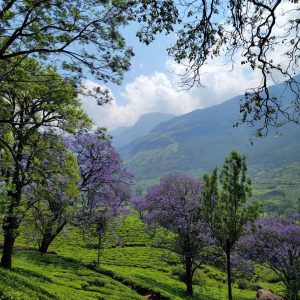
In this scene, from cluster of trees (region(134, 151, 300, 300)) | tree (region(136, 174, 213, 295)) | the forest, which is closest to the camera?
the forest

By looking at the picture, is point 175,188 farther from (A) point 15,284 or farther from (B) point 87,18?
(B) point 87,18

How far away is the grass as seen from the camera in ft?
78.7

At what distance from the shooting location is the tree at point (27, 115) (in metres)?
20.2

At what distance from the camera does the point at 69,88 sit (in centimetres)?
1989

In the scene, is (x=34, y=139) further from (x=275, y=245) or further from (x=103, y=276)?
(x=275, y=245)

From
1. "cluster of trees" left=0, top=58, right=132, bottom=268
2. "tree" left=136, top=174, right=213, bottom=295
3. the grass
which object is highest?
"cluster of trees" left=0, top=58, right=132, bottom=268

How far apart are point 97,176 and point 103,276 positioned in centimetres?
1192

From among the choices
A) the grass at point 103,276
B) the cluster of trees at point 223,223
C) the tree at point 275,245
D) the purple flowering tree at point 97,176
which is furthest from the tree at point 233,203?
the purple flowering tree at point 97,176

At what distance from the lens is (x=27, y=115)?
84.4ft

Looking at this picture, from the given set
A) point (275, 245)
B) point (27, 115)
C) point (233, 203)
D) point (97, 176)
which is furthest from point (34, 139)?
point (275, 245)

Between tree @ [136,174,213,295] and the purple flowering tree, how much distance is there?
540cm

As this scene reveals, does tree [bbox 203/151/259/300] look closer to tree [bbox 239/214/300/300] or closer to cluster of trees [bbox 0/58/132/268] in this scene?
cluster of trees [bbox 0/58/132/268]

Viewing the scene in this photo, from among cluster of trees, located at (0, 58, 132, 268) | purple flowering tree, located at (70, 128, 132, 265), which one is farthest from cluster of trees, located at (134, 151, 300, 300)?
cluster of trees, located at (0, 58, 132, 268)

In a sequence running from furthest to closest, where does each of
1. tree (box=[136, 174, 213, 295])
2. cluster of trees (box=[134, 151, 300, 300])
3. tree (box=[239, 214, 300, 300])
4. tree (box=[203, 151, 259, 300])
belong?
tree (box=[239, 214, 300, 300])
tree (box=[136, 174, 213, 295])
cluster of trees (box=[134, 151, 300, 300])
tree (box=[203, 151, 259, 300])
